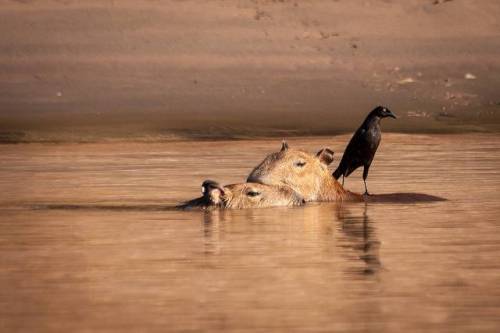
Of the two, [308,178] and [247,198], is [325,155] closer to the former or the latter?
[308,178]

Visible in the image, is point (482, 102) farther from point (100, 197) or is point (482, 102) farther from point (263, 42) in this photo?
point (100, 197)

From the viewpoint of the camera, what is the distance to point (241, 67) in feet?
114

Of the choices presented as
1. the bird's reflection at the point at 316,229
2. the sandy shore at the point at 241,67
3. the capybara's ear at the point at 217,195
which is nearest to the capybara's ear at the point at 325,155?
the bird's reflection at the point at 316,229

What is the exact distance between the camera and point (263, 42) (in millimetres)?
36688

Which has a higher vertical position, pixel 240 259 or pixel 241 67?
pixel 241 67

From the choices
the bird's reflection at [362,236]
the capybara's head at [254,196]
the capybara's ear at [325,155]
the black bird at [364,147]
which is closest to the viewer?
the bird's reflection at [362,236]

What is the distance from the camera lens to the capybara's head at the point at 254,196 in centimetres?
1373

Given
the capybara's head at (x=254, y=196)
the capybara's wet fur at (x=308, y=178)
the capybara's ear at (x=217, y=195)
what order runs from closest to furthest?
the capybara's ear at (x=217, y=195), the capybara's head at (x=254, y=196), the capybara's wet fur at (x=308, y=178)

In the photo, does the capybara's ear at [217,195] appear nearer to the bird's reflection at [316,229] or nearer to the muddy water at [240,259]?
the bird's reflection at [316,229]

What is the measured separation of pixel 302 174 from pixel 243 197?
2.56 ft

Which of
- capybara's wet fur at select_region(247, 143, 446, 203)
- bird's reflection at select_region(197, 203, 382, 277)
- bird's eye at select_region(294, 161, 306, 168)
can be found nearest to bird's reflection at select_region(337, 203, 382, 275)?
bird's reflection at select_region(197, 203, 382, 277)

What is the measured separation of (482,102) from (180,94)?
6.35 meters

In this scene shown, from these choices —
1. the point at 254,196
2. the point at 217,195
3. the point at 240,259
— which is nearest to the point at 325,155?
the point at 254,196

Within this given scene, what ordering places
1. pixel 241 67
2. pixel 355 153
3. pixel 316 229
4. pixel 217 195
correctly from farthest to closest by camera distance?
pixel 241 67 < pixel 355 153 < pixel 217 195 < pixel 316 229
